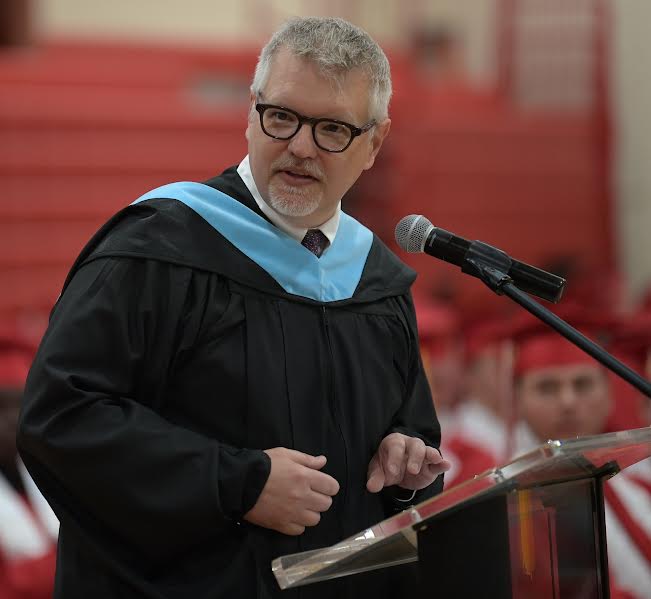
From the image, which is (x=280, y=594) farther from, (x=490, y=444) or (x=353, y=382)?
(x=490, y=444)

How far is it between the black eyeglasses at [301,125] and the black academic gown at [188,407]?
0.54 feet

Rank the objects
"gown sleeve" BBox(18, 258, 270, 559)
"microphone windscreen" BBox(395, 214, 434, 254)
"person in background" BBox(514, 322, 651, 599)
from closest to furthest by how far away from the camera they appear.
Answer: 1. "gown sleeve" BBox(18, 258, 270, 559)
2. "microphone windscreen" BBox(395, 214, 434, 254)
3. "person in background" BBox(514, 322, 651, 599)

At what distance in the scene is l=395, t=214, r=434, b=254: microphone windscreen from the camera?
1.83 m

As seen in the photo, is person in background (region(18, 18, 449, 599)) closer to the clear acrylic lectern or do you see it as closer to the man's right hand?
the man's right hand

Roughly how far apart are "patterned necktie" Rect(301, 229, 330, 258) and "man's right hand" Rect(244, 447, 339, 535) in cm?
44

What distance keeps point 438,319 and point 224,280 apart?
3.62 meters

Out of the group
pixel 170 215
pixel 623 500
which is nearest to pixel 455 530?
pixel 170 215

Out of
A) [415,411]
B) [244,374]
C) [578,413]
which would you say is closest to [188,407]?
[244,374]

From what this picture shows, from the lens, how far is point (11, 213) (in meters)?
7.23

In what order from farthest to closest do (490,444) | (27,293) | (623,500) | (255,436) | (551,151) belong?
(551,151)
(27,293)
(490,444)
(623,500)
(255,436)

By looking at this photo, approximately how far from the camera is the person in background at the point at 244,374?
1715 mm

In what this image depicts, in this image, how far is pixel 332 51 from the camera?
74.4 inches

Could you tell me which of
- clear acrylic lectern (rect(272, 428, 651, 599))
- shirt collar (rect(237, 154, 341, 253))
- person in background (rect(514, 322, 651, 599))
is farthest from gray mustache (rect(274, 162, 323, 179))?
person in background (rect(514, 322, 651, 599))

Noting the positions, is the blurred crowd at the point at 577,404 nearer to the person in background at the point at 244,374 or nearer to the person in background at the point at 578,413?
the person in background at the point at 578,413
